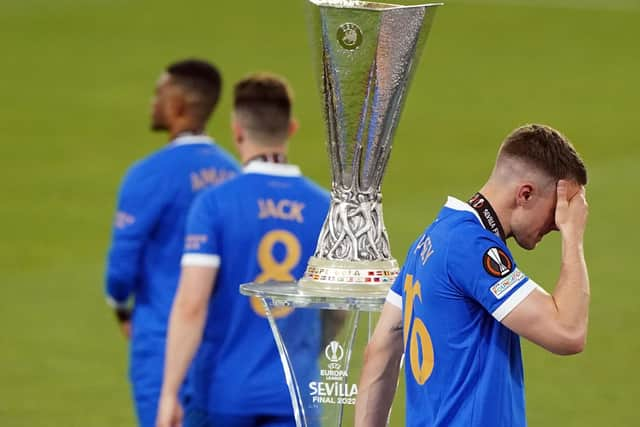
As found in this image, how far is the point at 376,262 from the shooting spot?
4.20 metres

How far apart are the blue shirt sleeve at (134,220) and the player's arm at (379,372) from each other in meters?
2.58

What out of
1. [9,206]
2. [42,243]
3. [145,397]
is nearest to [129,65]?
[9,206]

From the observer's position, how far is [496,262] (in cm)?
380

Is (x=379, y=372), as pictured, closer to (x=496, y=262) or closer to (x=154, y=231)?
(x=496, y=262)

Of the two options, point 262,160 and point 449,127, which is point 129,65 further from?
point 262,160

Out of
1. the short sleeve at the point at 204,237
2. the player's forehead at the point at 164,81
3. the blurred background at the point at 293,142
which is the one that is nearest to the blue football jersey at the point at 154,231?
the player's forehead at the point at 164,81

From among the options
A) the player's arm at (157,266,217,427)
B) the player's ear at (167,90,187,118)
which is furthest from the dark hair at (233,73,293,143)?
the player's ear at (167,90,187,118)

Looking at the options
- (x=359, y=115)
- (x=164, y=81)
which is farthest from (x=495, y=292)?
(x=164, y=81)

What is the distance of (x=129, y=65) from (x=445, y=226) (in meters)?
19.7

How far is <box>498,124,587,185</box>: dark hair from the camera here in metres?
3.89

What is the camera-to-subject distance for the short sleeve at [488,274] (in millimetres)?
3762

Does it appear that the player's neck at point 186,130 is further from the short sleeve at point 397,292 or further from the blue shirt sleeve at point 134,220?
the short sleeve at point 397,292

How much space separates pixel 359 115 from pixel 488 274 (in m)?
0.64

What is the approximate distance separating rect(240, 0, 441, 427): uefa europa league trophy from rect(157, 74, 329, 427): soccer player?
1364 millimetres
